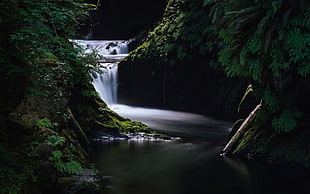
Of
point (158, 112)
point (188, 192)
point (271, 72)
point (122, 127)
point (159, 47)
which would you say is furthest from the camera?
point (159, 47)

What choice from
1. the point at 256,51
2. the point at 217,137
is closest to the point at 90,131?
the point at 217,137

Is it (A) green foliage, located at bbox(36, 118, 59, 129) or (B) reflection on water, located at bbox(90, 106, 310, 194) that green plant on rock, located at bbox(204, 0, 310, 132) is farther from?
(A) green foliage, located at bbox(36, 118, 59, 129)

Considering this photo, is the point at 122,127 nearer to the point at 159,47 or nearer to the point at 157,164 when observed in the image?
the point at 157,164

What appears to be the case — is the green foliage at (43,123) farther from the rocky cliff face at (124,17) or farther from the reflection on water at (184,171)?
the rocky cliff face at (124,17)

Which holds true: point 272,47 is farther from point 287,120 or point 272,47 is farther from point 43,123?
point 43,123

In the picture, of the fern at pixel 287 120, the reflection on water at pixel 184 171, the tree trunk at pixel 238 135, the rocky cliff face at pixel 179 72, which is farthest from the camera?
the rocky cliff face at pixel 179 72

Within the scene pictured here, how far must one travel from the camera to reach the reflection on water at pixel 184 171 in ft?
17.6

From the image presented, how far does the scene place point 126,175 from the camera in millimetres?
5895

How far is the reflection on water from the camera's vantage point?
211 inches

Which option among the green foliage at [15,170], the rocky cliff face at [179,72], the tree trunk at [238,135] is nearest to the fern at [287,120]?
the tree trunk at [238,135]

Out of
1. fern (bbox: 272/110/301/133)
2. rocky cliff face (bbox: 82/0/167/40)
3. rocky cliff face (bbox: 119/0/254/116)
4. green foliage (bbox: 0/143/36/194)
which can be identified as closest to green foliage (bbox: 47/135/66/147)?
green foliage (bbox: 0/143/36/194)

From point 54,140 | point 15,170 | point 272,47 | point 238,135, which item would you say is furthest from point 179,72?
point 15,170

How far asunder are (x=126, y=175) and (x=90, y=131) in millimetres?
3566

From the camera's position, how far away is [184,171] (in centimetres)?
632
